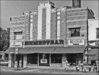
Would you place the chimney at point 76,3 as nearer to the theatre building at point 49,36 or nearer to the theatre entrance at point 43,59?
the theatre building at point 49,36

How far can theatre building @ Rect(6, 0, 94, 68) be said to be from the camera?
35.9 meters

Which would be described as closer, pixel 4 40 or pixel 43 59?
pixel 43 59

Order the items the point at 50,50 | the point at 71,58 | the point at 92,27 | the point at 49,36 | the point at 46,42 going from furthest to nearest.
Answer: the point at 46,42 → the point at 49,36 → the point at 50,50 → the point at 71,58 → the point at 92,27

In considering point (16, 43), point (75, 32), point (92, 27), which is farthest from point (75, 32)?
point (16, 43)

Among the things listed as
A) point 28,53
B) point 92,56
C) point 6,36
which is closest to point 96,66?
point 92,56

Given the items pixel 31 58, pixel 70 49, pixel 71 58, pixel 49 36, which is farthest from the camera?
pixel 31 58

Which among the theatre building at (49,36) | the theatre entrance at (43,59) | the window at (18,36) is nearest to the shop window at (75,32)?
the theatre building at (49,36)

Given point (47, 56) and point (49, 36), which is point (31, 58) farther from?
point (49, 36)

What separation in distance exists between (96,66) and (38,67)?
10.3 meters

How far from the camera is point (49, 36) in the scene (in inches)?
1507

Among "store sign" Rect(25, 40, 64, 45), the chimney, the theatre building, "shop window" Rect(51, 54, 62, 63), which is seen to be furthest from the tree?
the chimney

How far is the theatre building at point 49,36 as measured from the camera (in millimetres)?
35875

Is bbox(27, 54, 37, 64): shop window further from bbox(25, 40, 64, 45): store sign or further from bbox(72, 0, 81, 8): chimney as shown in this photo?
bbox(72, 0, 81, 8): chimney

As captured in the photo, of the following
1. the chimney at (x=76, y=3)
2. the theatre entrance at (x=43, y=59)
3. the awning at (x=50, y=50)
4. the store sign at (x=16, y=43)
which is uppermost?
the chimney at (x=76, y=3)
